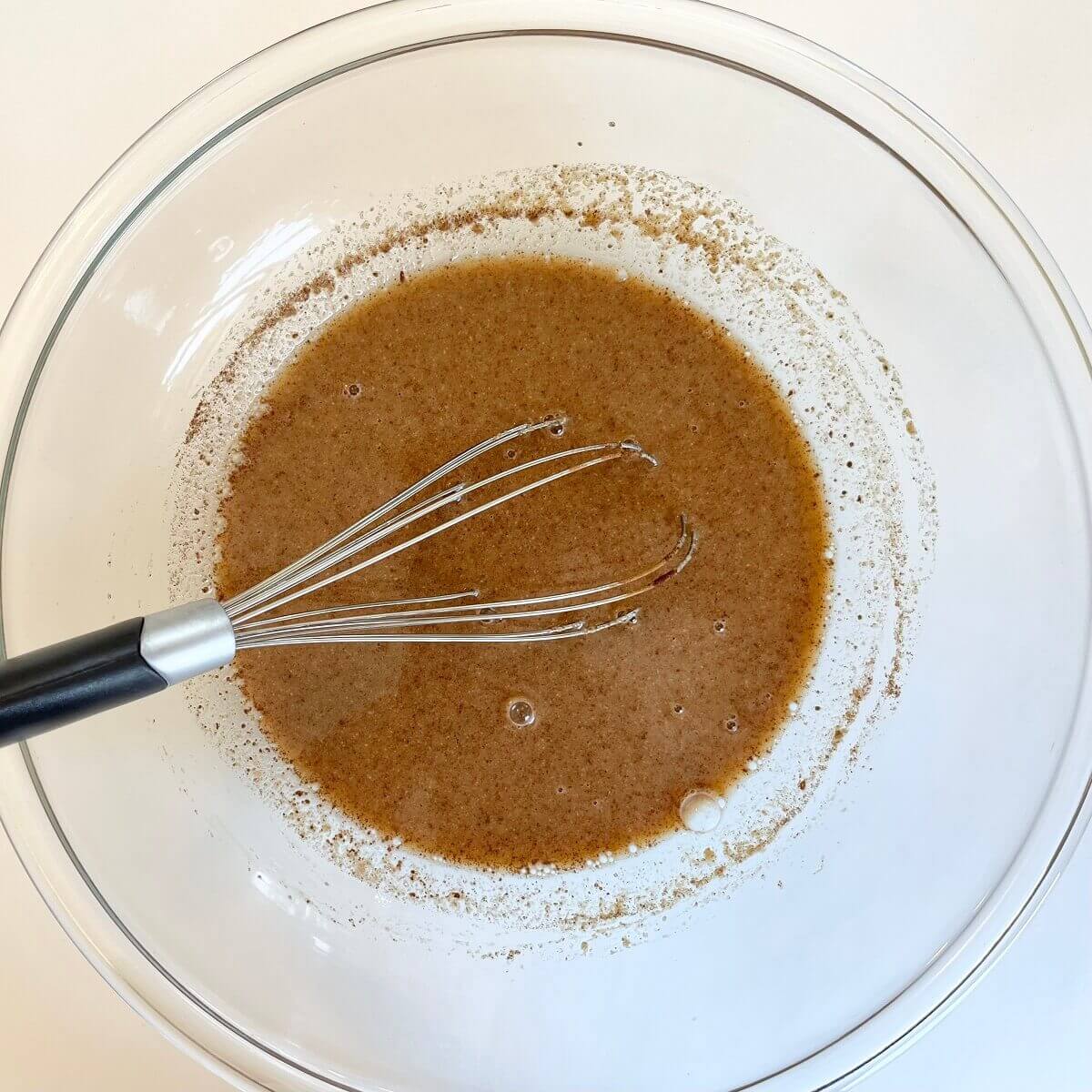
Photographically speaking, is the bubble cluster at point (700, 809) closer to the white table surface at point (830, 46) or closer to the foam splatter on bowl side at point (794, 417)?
the foam splatter on bowl side at point (794, 417)

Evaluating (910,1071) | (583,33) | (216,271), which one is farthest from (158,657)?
(910,1071)

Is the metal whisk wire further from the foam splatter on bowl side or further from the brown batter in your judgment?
the foam splatter on bowl side

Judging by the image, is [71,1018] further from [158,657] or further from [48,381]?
[48,381]

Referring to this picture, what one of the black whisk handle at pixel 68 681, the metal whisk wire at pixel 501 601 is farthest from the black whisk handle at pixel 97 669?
the metal whisk wire at pixel 501 601

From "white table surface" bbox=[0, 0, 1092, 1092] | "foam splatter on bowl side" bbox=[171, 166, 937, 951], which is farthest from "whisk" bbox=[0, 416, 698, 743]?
"white table surface" bbox=[0, 0, 1092, 1092]

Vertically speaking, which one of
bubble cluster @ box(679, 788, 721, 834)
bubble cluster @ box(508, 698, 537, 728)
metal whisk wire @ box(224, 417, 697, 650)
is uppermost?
metal whisk wire @ box(224, 417, 697, 650)

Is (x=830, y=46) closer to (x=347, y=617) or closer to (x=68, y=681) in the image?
(x=347, y=617)
